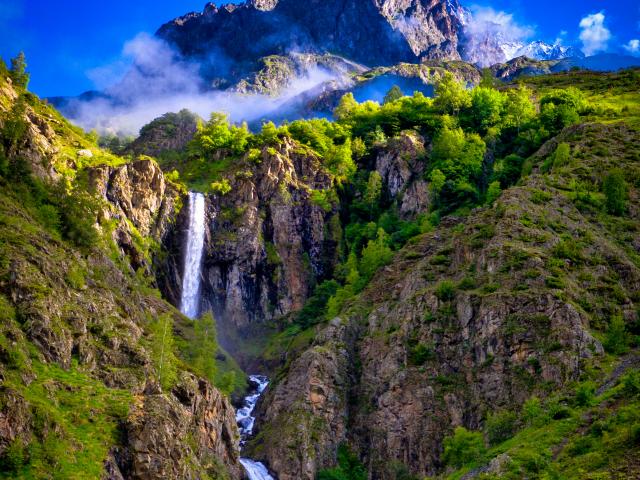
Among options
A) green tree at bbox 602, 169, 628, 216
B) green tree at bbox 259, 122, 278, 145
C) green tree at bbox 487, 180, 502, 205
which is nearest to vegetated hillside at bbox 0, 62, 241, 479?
green tree at bbox 487, 180, 502, 205

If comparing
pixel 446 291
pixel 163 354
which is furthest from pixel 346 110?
pixel 163 354

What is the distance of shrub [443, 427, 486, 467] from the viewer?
207 ft

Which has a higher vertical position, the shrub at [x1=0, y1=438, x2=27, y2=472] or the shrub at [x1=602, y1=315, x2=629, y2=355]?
the shrub at [x1=602, y1=315, x2=629, y2=355]

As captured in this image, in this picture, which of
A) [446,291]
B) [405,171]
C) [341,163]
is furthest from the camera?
[341,163]

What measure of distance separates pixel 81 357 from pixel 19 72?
220 ft

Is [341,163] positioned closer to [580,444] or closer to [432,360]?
[432,360]

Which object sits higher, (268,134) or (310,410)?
(268,134)

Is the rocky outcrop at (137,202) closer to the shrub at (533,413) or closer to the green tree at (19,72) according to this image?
the green tree at (19,72)

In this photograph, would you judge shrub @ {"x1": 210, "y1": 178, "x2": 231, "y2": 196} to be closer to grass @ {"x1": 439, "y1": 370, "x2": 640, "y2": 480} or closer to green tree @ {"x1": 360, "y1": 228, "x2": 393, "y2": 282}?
green tree @ {"x1": 360, "y1": 228, "x2": 393, "y2": 282}

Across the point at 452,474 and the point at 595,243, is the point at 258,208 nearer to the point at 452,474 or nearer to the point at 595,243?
the point at 595,243

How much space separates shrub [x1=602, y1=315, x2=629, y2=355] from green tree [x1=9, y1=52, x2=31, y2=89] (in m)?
91.0

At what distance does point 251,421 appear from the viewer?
292ft

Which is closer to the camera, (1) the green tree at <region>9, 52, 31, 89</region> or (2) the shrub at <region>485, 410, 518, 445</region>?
(2) the shrub at <region>485, 410, 518, 445</region>

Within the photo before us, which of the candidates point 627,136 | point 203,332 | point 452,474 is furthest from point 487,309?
point 627,136
